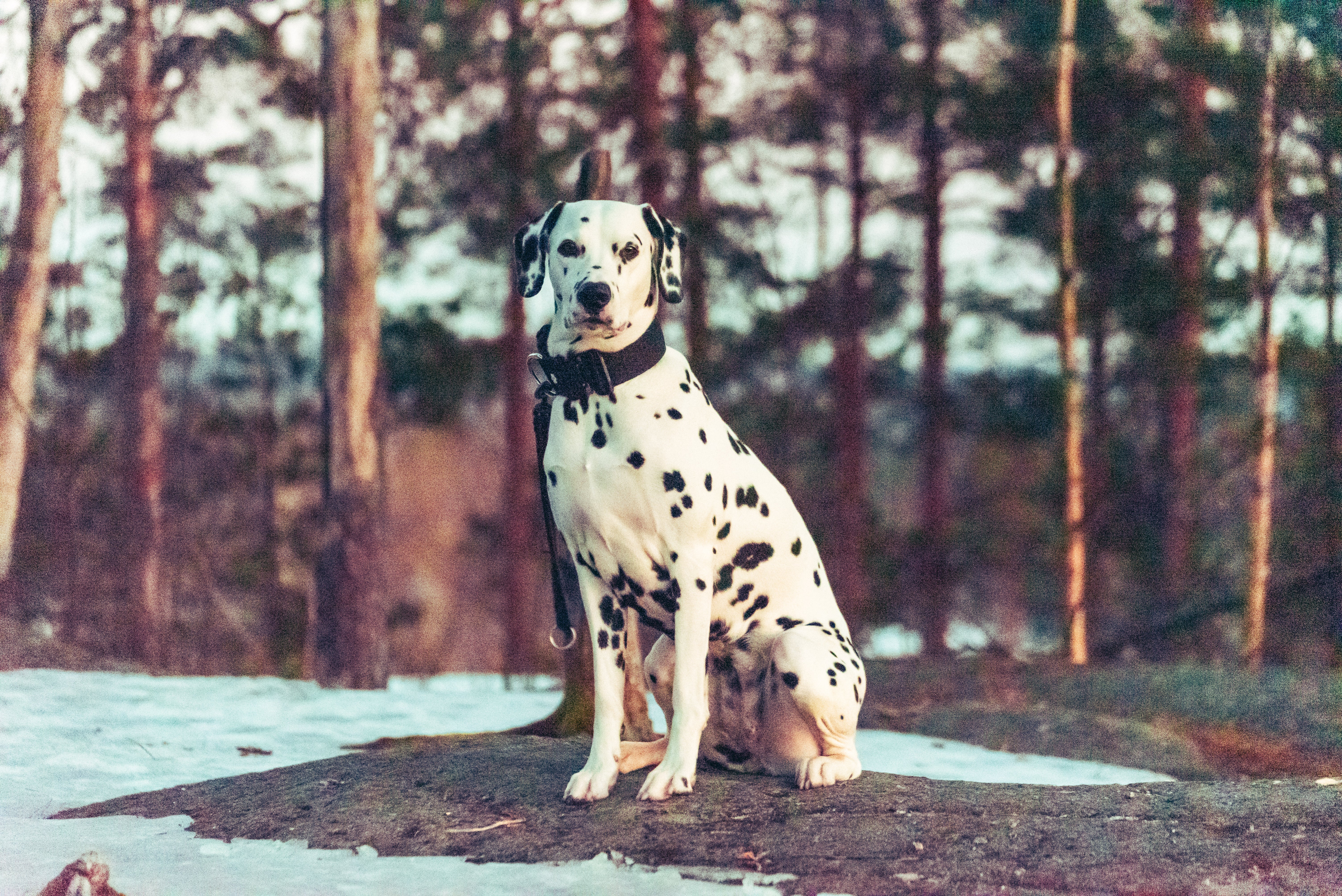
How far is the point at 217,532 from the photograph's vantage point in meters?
17.8

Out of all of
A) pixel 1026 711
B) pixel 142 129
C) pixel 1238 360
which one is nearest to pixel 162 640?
pixel 142 129

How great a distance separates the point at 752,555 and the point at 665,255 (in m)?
1.21

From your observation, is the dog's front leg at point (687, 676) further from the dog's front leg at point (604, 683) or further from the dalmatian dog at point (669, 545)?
the dog's front leg at point (604, 683)

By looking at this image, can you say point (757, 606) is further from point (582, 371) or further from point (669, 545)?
point (582, 371)

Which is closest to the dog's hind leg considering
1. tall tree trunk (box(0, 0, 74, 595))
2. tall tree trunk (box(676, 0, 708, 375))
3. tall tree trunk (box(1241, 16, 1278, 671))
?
tall tree trunk (box(0, 0, 74, 595))

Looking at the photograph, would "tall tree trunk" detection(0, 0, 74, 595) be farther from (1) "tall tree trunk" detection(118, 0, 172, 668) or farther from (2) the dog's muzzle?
(2) the dog's muzzle

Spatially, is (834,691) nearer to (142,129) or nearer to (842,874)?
(842,874)

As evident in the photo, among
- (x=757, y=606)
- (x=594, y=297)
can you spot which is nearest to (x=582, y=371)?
(x=594, y=297)

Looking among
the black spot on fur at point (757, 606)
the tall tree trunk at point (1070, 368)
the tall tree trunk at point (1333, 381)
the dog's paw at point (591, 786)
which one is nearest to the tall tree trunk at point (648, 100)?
the tall tree trunk at point (1070, 368)

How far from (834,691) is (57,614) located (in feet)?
36.8

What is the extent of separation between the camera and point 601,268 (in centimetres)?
425

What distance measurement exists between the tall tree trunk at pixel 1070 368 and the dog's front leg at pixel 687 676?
7894 mm

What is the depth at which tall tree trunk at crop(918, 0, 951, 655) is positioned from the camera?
1567 centimetres

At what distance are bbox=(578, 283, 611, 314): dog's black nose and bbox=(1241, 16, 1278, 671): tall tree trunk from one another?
932 centimetres
